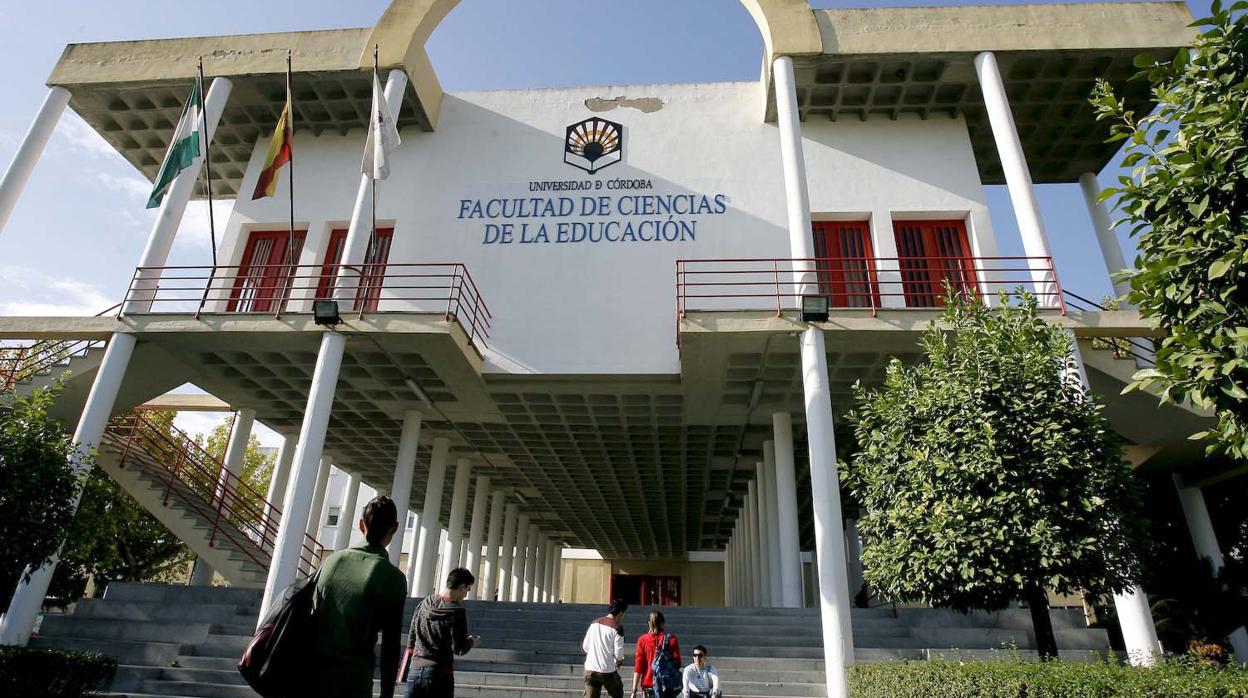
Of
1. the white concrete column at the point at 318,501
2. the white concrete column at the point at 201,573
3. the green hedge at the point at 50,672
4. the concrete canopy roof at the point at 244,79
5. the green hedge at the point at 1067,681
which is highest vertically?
the concrete canopy roof at the point at 244,79

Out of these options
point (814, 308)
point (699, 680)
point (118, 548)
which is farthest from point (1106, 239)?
point (118, 548)

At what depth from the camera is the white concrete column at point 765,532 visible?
57.2 feet

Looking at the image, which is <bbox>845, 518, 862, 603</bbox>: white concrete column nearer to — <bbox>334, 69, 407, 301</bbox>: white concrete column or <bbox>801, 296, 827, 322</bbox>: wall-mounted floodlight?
<bbox>801, 296, 827, 322</bbox>: wall-mounted floodlight

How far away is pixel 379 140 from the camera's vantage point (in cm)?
1265

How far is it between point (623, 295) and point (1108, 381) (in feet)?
29.8

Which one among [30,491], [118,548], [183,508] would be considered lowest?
[30,491]


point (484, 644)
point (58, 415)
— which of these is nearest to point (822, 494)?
point (484, 644)

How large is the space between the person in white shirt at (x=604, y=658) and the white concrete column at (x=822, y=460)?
372 cm

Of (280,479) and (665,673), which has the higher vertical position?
(280,479)

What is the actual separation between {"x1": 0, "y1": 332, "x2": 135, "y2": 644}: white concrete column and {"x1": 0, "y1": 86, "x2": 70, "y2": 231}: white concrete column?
3.87 metres

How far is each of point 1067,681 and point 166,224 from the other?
16.1 metres

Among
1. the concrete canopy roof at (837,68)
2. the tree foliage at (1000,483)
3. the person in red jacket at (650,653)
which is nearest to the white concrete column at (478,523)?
the concrete canopy roof at (837,68)

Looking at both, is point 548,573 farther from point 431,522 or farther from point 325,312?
point 325,312

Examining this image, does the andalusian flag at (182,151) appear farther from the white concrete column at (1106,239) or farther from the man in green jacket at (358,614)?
the white concrete column at (1106,239)
